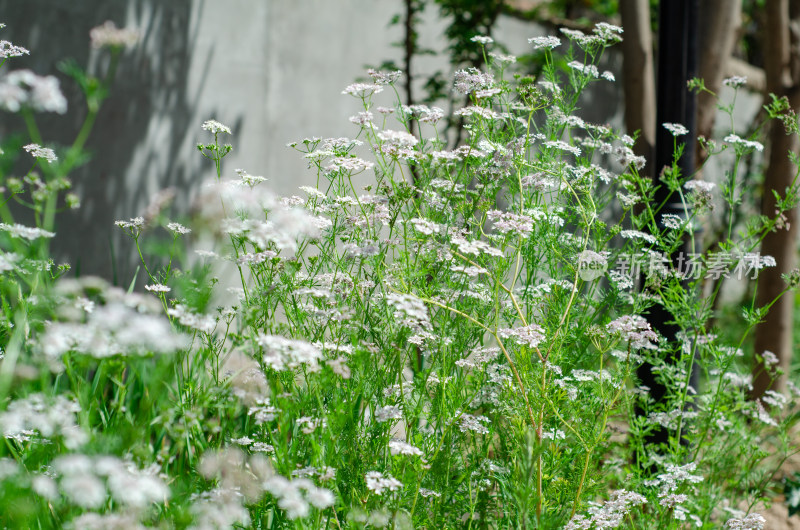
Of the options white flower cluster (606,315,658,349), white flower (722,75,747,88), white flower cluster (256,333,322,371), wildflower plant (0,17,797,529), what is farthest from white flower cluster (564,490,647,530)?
white flower (722,75,747,88)

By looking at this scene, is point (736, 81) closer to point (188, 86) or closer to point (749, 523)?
point (749, 523)

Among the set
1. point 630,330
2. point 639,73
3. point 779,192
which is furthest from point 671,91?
point 779,192

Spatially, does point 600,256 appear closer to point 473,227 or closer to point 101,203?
point 473,227

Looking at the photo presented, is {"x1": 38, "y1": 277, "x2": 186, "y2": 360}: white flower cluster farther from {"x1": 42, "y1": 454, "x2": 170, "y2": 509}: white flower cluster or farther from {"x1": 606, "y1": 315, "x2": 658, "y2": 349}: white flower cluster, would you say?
{"x1": 606, "y1": 315, "x2": 658, "y2": 349}: white flower cluster

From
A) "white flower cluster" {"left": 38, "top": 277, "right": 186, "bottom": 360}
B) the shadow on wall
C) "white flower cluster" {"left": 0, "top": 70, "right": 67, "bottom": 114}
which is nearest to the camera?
"white flower cluster" {"left": 38, "top": 277, "right": 186, "bottom": 360}

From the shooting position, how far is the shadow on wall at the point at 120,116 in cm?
398

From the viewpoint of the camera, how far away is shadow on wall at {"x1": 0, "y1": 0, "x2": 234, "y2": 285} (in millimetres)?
3977

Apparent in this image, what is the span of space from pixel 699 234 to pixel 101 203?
3.47 metres

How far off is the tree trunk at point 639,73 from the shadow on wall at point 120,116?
266 centimetres

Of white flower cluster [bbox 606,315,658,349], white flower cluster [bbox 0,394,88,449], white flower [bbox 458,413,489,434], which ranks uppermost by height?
white flower cluster [bbox 606,315,658,349]

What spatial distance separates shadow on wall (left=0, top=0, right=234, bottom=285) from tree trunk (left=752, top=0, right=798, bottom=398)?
12.4 feet

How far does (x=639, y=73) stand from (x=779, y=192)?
1267 millimetres

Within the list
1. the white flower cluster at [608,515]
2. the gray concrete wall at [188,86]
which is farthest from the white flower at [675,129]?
the gray concrete wall at [188,86]

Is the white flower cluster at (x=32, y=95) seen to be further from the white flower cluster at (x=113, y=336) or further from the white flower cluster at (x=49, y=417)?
the white flower cluster at (x=49, y=417)
